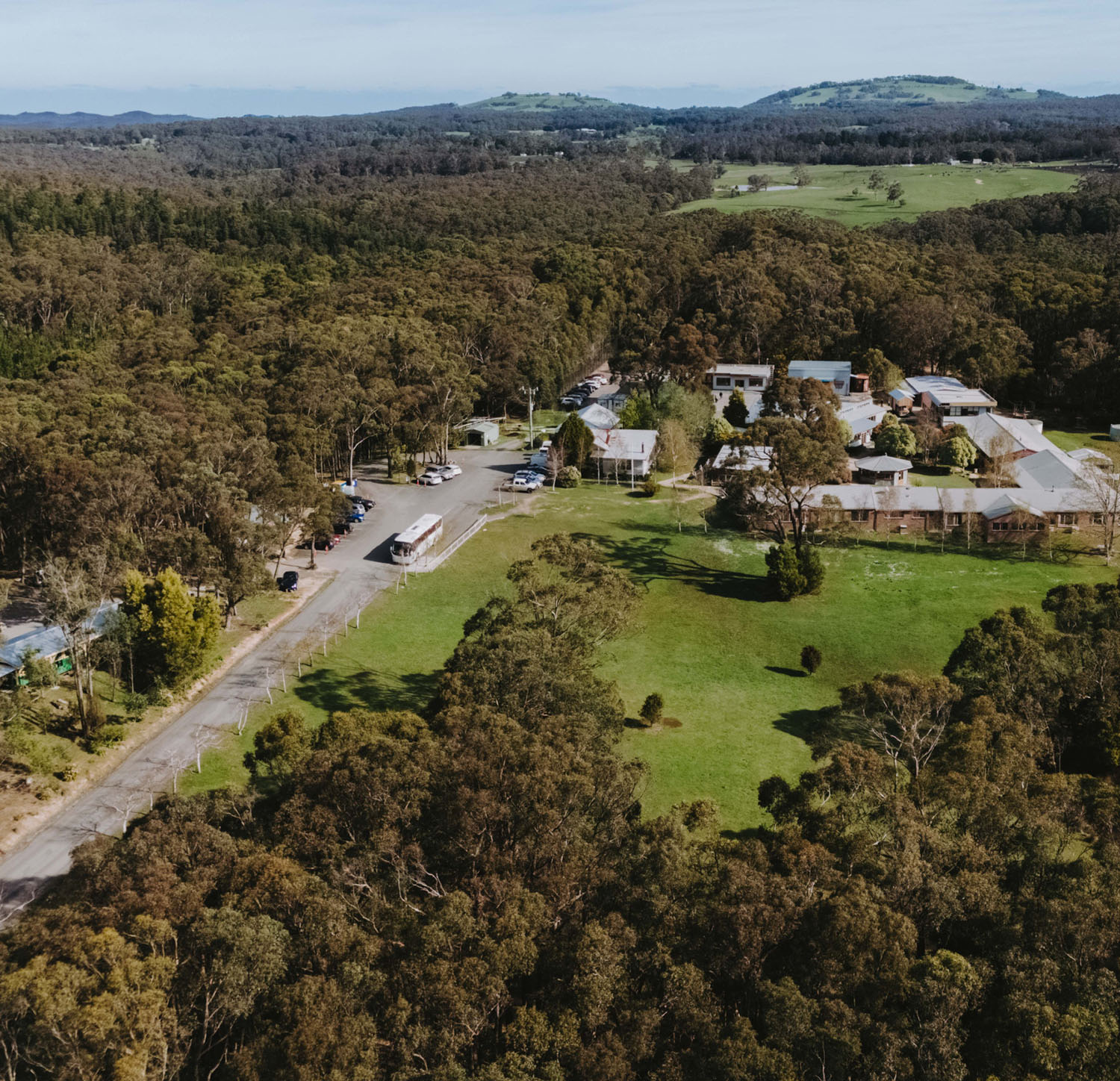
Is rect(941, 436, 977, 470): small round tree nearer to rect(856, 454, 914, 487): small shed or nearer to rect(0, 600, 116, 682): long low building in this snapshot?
rect(856, 454, 914, 487): small shed

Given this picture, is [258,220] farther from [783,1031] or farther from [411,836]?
[783,1031]

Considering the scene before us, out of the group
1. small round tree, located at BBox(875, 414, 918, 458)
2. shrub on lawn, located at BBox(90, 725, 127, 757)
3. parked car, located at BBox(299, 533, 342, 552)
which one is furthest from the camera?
small round tree, located at BBox(875, 414, 918, 458)

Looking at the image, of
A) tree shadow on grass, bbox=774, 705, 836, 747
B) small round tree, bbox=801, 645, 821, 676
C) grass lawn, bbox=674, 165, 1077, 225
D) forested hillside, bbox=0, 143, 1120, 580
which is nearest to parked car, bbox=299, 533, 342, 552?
forested hillside, bbox=0, 143, 1120, 580

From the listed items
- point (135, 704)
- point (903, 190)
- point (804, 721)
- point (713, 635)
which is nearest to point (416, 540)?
point (713, 635)

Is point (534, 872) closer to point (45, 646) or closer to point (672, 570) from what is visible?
point (45, 646)

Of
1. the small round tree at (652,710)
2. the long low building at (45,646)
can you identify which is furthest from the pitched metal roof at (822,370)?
the long low building at (45,646)

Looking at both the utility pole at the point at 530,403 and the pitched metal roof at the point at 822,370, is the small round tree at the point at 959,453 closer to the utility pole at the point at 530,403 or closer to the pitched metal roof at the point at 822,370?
the pitched metal roof at the point at 822,370

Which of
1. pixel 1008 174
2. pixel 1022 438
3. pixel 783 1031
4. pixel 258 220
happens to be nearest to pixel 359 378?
pixel 1022 438
